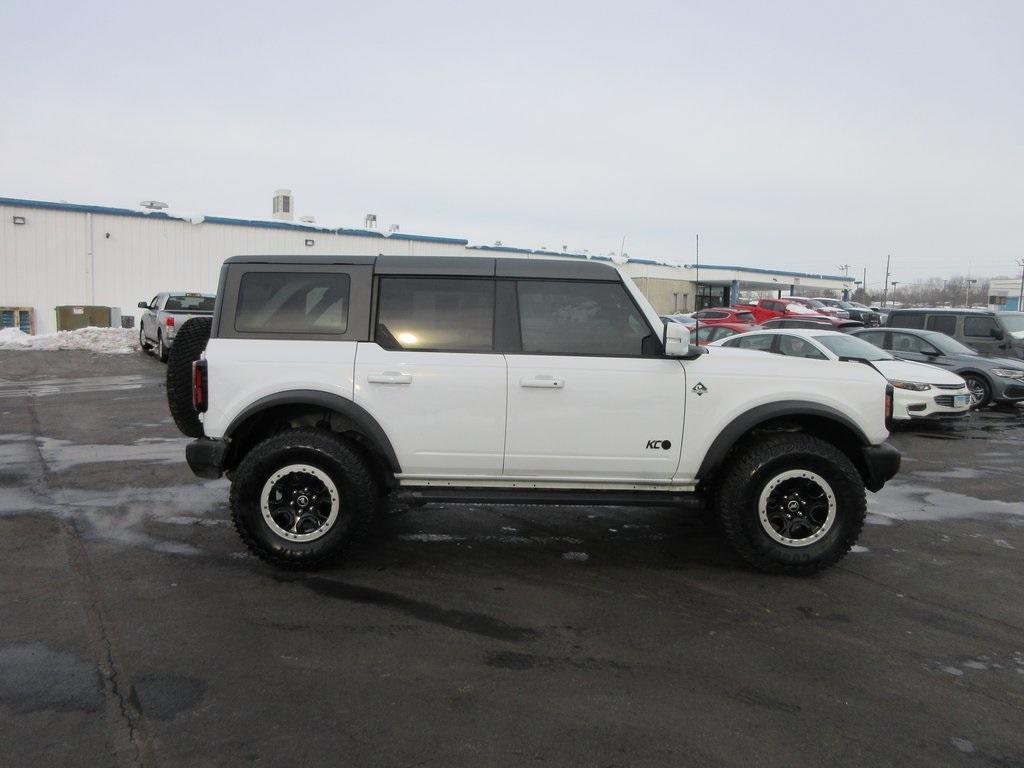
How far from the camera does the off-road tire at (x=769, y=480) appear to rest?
4848mm

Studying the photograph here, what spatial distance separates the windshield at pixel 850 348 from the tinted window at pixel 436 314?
26.4 ft

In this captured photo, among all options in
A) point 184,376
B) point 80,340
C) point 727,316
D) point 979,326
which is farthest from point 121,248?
point 979,326

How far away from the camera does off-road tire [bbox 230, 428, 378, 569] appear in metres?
4.80

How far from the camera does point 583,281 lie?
5.04m

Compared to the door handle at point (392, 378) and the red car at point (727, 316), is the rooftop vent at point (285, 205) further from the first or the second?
the door handle at point (392, 378)

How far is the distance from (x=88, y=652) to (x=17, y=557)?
1795mm

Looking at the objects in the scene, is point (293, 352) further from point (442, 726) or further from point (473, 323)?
point (442, 726)

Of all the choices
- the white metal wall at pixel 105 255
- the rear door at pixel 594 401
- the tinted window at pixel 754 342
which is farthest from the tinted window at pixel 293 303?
the white metal wall at pixel 105 255

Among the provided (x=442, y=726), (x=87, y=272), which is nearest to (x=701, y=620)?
(x=442, y=726)

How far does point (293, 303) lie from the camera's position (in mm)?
5062

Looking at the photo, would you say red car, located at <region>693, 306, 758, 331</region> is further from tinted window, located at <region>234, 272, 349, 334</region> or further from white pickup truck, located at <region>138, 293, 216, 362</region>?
tinted window, located at <region>234, 272, 349, 334</region>

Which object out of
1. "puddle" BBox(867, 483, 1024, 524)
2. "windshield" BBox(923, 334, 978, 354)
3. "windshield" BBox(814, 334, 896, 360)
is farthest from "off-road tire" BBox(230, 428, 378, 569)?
"windshield" BBox(923, 334, 978, 354)

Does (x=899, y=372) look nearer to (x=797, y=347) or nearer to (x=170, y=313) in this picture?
(x=797, y=347)

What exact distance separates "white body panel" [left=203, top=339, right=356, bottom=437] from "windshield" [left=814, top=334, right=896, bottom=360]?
877cm
